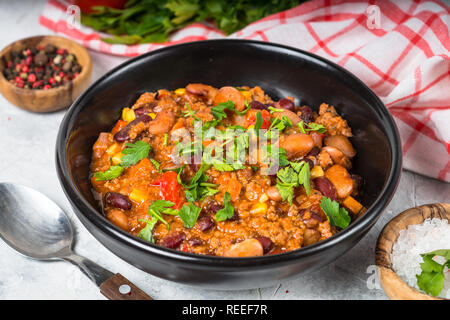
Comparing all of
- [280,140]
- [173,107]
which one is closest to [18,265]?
[173,107]

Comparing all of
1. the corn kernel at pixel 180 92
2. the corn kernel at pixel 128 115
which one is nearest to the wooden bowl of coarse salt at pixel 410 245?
the corn kernel at pixel 180 92

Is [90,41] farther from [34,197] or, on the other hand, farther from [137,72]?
[34,197]

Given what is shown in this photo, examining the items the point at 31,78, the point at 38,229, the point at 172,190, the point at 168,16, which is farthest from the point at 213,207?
the point at 168,16

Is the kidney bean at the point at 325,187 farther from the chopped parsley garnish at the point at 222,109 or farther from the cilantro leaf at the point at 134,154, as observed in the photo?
the cilantro leaf at the point at 134,154

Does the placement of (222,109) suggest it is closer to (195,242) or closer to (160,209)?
(160,209)

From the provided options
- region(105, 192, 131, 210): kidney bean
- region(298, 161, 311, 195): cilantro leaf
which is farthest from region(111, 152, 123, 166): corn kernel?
region(298, 161, 311, 195): cilantro leaf

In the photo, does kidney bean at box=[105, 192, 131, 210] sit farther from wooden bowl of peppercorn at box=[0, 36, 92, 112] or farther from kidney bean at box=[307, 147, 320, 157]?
wooden bowl of peppercorn at box=[0, 36, 92, 112]
